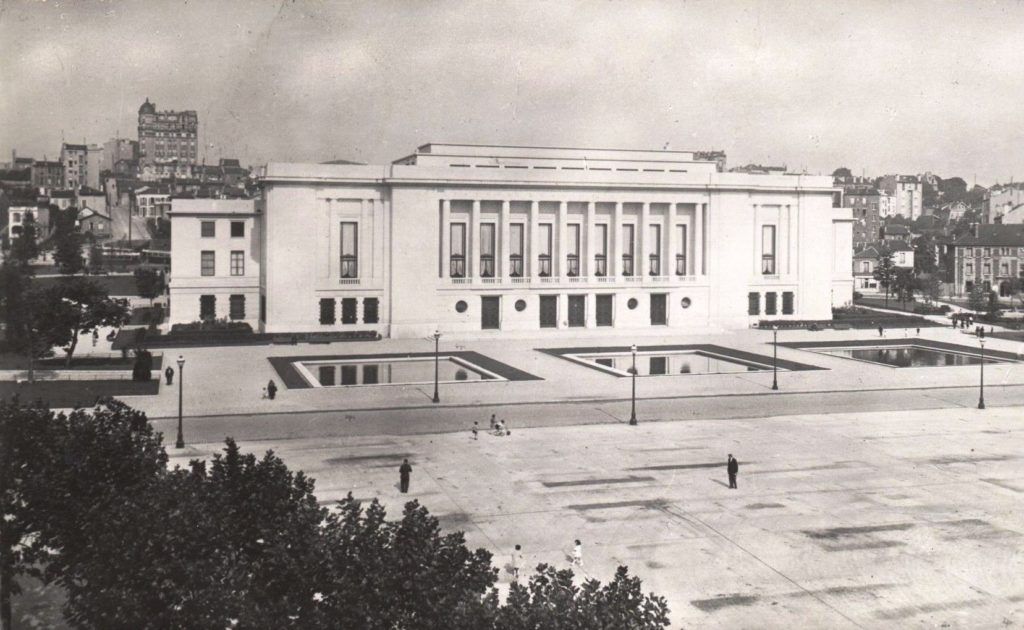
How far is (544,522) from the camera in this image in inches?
974

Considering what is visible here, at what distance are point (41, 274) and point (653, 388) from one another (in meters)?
68.6

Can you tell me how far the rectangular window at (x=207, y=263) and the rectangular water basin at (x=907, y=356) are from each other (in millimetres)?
44047

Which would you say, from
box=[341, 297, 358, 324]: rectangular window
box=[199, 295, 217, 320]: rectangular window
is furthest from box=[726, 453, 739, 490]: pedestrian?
box=[199, 295, 217, 320]: rectangular window

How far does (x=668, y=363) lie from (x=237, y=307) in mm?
34208

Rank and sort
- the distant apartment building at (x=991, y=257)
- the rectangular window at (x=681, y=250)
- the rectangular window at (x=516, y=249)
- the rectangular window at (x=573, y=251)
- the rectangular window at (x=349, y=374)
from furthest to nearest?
the distant apartment building at (x=991, y=257) → the rectangular window at (x=681, y=250) → the rectangular window at (x=573, y=251) → the rectangular window at (x=516, y=249) → the rectangular window at (x=349, y=374)

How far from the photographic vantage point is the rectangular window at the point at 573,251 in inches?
2990

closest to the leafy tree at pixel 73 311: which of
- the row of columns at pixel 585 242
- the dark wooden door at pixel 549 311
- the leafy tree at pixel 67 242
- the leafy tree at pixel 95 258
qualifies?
the row of columns at pixel 585 242

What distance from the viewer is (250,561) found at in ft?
47.1

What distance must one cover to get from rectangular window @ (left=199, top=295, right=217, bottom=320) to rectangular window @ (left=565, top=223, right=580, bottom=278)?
89.7ft

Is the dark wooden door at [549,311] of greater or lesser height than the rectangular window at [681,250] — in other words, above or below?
below

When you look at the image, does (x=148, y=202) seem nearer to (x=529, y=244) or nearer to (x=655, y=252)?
(x=529, y=244)

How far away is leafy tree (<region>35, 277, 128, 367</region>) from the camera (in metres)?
47.5

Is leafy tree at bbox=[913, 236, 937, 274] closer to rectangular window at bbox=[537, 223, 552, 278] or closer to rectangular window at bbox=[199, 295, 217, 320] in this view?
rectangular window at bbox=[537, 223, 552, 278]

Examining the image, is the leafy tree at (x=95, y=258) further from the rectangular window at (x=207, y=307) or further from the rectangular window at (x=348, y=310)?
the rectangular window at (x=348, y=310)
